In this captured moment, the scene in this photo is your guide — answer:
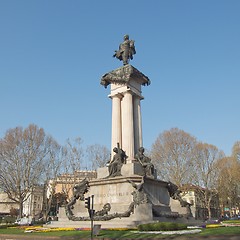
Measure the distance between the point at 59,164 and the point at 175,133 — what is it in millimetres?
17964

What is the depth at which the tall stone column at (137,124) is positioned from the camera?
86.3 ft

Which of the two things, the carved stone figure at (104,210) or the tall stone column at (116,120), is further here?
the tall stone column at (116,120)

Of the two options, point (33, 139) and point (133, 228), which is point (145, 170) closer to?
point (133, 228)

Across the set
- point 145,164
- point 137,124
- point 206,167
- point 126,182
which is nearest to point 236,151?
point 206,167

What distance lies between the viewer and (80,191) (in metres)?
24.1

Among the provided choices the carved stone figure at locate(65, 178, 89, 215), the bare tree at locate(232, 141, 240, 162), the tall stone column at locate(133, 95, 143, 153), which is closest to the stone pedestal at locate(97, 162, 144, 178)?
the tall stone column at locate(133, 95, 143, 153)

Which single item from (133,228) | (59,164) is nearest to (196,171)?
(59,164)

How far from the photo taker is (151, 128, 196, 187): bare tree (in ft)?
153

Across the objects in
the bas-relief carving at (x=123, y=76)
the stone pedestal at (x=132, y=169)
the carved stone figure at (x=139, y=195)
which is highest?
the bas-relief carving at (x=123, y=76)

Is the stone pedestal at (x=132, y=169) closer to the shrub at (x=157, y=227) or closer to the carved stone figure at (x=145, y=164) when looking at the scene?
the carved stone figure at (x=145, y=164)

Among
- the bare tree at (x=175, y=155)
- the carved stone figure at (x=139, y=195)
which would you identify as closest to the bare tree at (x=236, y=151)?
the bare tree at (x=175, y=155)

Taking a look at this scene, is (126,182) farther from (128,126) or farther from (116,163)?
(128,126)

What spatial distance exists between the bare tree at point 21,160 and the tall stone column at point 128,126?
784 inches

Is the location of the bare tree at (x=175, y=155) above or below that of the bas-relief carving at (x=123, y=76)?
below
